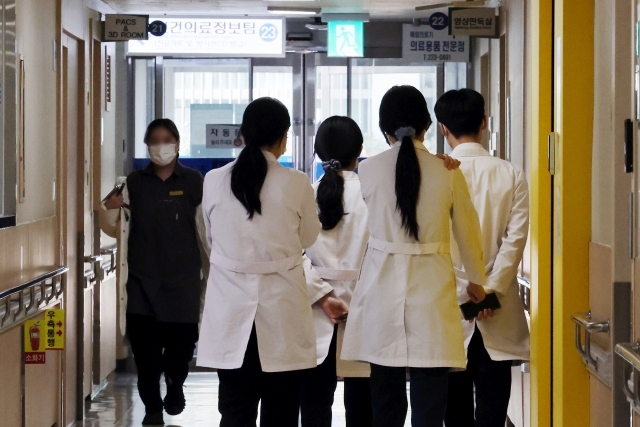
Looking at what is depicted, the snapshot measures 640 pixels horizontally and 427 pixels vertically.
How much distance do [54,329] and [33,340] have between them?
0.38 ft

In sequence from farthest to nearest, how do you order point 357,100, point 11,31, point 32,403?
point 357,100 → point 32,403 → point 11,31

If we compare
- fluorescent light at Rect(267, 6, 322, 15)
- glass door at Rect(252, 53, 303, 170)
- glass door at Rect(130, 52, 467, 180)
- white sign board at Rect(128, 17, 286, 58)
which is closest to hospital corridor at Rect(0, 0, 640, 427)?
fluorescent light at Rect(267, 6, 322, 15)

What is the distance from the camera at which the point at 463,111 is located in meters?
3.68

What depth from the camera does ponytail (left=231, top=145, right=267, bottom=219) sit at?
325 cm

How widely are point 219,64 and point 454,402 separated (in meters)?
4.47

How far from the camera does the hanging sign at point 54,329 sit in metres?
4.31

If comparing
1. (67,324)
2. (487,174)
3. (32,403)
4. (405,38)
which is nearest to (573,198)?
(487,174)

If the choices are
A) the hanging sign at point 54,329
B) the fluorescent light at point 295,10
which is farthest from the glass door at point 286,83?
the hanging sign at point 54,329

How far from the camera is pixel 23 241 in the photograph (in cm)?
427

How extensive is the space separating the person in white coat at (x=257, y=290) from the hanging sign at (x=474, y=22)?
2682 mm

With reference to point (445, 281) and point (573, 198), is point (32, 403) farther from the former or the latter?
point (573, 198)

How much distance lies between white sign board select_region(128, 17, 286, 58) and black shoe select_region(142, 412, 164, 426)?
3100 mm

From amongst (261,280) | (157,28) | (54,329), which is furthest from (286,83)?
(261,280)

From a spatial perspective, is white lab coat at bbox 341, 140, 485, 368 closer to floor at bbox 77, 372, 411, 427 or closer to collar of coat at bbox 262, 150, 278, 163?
collar of coat at bbox 262, 150, 278, 163
